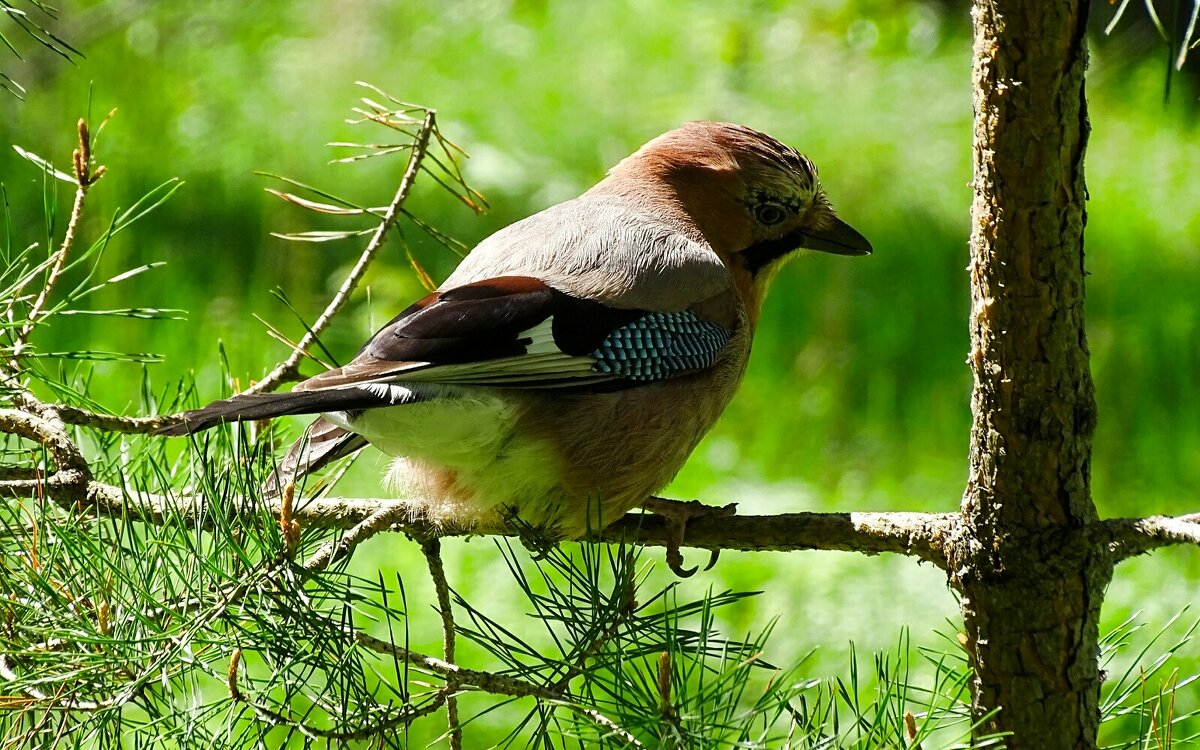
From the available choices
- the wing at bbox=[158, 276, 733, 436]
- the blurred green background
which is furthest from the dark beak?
the blurred green background

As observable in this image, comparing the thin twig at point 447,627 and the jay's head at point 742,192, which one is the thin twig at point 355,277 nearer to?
the thin twig at point 447,627

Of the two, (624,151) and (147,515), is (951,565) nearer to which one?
(147,515)

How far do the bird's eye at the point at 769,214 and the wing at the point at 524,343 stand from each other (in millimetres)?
322

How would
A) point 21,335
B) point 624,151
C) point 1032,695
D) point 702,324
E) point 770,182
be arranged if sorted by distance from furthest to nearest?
point 624,151, point 770,182, point 702,324, point 21,335, point 1032,695

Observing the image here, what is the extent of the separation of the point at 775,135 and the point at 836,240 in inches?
76.1

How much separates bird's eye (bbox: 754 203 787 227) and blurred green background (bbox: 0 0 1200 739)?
1044mm

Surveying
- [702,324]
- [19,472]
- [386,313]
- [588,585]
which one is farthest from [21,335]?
[386,313]

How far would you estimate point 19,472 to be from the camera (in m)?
1.83

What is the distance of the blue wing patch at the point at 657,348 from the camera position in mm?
2264

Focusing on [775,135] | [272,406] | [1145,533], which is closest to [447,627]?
[272,406]

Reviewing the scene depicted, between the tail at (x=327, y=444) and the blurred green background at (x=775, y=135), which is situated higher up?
the blurred green background at (x=775, y=135)

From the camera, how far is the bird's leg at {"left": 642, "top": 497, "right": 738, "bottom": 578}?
2.16 meters

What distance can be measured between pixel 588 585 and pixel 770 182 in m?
1.25

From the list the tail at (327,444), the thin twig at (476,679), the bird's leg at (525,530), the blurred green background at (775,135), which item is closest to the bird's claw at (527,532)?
the bird's leg at (525,530)
